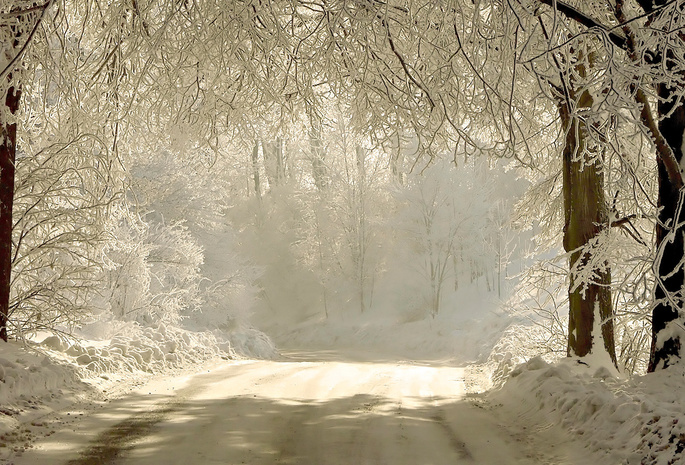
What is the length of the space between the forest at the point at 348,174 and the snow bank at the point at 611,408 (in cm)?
41

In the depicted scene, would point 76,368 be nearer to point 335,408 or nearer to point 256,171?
point 335,408

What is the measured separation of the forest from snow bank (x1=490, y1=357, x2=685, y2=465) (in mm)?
405

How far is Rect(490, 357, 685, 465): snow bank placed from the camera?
4887 mm

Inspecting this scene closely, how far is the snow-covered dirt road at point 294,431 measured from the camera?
5.43 metres

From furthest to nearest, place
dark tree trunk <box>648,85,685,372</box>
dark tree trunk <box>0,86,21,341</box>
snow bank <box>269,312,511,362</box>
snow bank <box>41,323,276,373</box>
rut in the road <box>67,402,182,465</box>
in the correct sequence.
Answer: snow bank <box>269,312,511,362</box> → snow bank <box>41,323,276,373</box> → dark tree trunk <box>0,86,21,341</box> → dark tree trunk <box>648,85,685,372</box> → rut in the road <box>67,402,182,465</box>

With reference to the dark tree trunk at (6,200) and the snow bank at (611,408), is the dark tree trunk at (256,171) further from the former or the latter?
the snow bank at (611,408)

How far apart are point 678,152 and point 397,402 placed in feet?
→ 15.3

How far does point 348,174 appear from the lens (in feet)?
106

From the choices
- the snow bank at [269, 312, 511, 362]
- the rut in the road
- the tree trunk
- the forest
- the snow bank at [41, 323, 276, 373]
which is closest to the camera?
the rut in the road

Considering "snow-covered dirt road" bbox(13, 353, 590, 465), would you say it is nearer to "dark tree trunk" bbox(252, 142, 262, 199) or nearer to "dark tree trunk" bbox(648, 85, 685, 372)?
"dark tree trunk" bbox(648, 85, 685, 372)

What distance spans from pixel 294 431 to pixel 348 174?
26.3m

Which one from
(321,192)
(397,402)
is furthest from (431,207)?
(397,402)

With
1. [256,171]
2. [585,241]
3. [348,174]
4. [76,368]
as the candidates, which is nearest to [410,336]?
[348,174]

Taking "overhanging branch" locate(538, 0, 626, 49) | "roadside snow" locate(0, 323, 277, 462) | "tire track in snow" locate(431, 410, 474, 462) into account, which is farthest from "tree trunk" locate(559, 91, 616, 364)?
"roadside snow" locate(0, 323, 277, 462)
